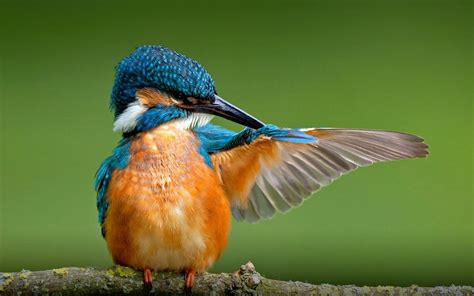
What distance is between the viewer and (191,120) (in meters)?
2.23

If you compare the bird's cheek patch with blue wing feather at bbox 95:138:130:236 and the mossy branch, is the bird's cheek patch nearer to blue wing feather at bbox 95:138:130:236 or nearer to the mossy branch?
blue wing feather at bbox 95:138:130:236

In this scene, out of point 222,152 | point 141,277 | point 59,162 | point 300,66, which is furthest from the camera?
point 300,66

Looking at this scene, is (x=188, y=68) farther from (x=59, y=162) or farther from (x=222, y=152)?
(x=59, y=162)

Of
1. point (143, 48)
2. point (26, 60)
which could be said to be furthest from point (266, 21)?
point (143, 48)

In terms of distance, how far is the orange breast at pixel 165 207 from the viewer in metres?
2.12

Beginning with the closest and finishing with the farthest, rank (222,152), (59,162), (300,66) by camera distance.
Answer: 1. (222,152)
2. (59,162)
3. (300,66)

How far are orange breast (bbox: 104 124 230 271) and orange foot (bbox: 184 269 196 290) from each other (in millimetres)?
17

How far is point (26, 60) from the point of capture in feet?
10.3

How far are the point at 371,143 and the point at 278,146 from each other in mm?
219

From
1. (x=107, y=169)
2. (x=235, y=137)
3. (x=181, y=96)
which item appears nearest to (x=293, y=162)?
(x=235, y=137)

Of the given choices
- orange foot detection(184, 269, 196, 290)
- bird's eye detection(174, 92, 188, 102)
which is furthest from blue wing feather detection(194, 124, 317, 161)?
orange foot detection(184, 269, 196, 290)

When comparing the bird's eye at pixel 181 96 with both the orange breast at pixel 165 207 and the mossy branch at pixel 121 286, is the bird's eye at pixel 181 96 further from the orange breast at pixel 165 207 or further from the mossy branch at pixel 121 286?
the mossy branch at pixel 121 286

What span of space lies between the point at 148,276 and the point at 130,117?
0.39m

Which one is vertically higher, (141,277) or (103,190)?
(103,190)
